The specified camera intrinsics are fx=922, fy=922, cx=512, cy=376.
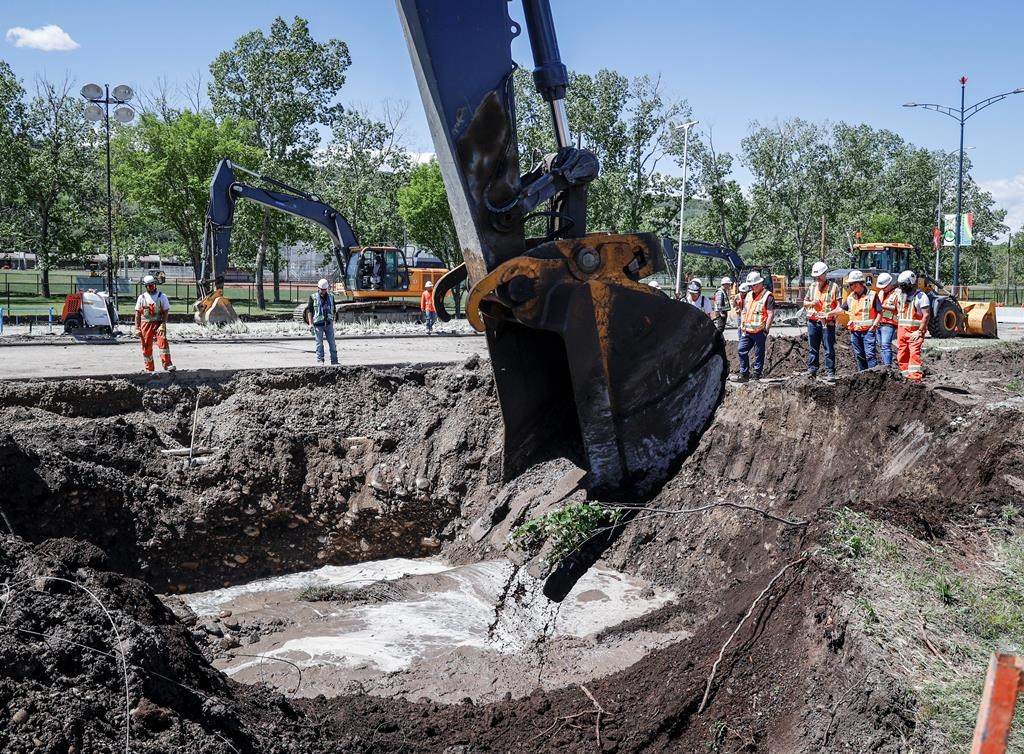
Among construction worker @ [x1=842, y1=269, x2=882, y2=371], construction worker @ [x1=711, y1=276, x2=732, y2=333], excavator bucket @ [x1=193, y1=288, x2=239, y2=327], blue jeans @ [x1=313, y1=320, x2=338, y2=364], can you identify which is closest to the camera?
construction worker @ [x1=842, y1=269, x2=882, y2=371]

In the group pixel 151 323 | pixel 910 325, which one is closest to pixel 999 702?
pixel 910 325

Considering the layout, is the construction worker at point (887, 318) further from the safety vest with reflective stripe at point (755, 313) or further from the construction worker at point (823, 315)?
the safety vest with reflective stripe at point (755, 313)

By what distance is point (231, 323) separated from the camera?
21188mm

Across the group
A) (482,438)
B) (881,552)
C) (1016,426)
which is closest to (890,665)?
(881,552)

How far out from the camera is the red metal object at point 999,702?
2.28 m

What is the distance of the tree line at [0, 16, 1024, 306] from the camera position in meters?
33.9

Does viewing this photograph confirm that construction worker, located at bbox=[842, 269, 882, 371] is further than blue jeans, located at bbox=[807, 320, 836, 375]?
No

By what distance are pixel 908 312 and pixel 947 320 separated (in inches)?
398

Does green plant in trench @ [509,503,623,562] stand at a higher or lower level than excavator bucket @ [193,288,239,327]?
lower

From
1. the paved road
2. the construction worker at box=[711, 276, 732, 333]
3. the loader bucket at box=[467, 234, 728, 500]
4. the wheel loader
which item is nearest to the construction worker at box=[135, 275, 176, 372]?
the paved road

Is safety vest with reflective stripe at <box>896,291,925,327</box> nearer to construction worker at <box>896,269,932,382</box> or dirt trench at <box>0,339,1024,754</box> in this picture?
construction worker at <box>896,269,932,382</box>

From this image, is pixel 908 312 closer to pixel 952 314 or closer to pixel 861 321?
pixel 861 321

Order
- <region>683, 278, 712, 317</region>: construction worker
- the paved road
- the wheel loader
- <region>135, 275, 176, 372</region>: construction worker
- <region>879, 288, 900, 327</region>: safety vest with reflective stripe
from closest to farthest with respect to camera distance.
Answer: <region>879, 288, 900, 327</region>: safety vest with reflective stripe
<region>135, 275, 176, 372</region>: construction worker
the paved road
<region>683, 278, 712, 317</region>: construction worker
the wheel loader

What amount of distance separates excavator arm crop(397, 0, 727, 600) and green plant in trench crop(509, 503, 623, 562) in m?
0.13
